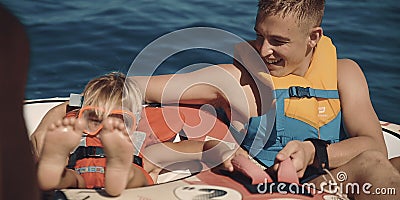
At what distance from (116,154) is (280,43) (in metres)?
0.68

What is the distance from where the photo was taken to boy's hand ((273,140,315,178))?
1.74 metres

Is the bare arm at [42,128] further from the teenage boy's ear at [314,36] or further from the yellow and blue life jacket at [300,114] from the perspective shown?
the teenage boy's ear at [314,36]

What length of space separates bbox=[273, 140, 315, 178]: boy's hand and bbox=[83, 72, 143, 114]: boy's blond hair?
1.43 ft

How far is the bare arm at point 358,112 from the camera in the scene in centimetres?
199

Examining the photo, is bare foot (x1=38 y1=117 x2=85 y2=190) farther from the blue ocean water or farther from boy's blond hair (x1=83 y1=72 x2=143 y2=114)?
the blue ocean water

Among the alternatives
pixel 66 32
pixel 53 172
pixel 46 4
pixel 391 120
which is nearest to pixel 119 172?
pixel 53 172

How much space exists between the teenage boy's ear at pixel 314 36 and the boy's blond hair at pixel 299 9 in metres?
0.02

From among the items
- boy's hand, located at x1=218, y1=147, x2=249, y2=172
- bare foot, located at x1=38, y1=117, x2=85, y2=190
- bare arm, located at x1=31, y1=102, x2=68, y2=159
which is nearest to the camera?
bare foot, located at x1=38, y1=117, x2=85, y2=190

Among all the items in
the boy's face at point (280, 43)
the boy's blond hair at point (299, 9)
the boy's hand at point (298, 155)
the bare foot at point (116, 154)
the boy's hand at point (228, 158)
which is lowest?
the boy's hand at point (228, 158)

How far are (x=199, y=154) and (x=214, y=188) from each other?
29 cm

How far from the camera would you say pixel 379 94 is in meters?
3.34

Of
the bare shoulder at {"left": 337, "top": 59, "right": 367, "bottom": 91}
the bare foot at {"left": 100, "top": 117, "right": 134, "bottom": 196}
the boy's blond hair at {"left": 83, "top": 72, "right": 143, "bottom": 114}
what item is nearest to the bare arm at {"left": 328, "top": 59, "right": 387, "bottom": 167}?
the bare shoulder at {"left": 337, "top": 59, "right": 367, "bottom": 91}

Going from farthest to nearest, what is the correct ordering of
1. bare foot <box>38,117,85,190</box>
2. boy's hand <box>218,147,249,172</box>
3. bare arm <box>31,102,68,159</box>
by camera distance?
bare arm <box>31,102,68,159</box> < boy's hand <box>218,147,249,172</box> < bare foot <box>38,117,85,190</box>

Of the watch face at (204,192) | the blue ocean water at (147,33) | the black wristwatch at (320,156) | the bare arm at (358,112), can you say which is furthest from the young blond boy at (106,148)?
the blue ocean water at (147,33)
